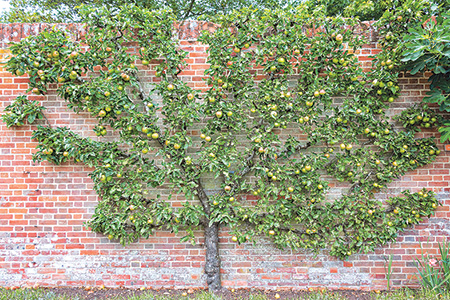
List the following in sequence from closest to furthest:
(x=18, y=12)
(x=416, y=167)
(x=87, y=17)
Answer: (x=87, y=17) → (x=416, y=167) → (x=18, y=12)

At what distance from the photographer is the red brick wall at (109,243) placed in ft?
9.43

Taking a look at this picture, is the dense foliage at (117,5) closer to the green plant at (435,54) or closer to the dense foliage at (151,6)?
the dense foliage at (151,6)

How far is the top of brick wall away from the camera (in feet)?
9.40

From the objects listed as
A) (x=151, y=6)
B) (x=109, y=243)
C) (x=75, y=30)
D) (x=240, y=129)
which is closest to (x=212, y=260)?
(x=109, y=243)

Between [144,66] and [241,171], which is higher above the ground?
[144,66]

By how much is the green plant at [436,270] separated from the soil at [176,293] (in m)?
→ 0.63

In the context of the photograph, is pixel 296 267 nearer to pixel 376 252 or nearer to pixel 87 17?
pixel 376 252

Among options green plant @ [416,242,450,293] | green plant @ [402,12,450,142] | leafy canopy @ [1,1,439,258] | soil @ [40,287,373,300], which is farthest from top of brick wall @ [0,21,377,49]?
soil @ [40,287,373,300]

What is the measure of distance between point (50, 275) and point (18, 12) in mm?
6572

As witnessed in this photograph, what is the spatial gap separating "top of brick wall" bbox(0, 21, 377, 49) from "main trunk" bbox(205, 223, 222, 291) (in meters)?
2.34

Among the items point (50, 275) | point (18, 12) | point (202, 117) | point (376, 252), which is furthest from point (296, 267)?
point (18, 12)

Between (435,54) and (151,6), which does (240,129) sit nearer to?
(435,54)

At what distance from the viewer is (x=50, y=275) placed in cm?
290

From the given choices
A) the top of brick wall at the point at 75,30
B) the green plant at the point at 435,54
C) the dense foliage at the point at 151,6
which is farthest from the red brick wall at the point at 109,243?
the dense foliage at the point at 151,6
